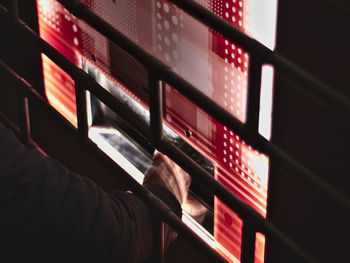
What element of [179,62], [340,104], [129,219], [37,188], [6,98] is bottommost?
[6,98]

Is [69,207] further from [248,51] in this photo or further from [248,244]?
[248,51]

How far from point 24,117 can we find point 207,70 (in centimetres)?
64

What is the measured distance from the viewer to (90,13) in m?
1.52

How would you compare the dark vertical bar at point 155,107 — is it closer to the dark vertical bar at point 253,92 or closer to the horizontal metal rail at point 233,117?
the horizontal metal rail at point 233,117

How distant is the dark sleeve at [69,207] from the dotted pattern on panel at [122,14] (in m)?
0.47

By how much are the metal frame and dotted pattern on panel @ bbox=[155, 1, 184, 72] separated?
0.23 meters

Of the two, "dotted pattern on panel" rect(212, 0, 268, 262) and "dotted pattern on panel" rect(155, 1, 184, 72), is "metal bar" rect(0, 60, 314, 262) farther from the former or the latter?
"dotted pattern on panel" rect(155, 1, 184, 72)

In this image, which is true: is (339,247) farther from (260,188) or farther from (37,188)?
(37,188)

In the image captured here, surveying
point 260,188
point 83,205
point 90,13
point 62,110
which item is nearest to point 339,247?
point 260,188

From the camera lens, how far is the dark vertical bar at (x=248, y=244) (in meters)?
1.39

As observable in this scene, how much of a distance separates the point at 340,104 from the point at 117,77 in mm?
936

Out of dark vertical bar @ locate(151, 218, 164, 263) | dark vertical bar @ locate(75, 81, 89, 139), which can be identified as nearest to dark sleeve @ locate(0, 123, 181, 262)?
dark vertical bar @ locate(151, 218, 164, 263)

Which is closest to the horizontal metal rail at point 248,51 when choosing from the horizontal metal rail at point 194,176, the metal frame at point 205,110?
the metal frame at point 205,110

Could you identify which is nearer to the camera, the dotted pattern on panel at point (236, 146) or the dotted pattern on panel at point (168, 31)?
the dotted pattern on panel at point (236, 146)
